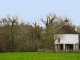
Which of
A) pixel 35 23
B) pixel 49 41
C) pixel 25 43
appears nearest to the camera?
pixel 25 43

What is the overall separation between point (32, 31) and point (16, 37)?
7.36 m

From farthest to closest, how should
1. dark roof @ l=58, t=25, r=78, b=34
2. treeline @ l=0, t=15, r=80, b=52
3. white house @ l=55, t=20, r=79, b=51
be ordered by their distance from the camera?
white house @ l=55, t=20, r=79, b=51 → dark roof @ l=58, t=25, r=78, b=34 → treeline @ l=0, t=15, r=80, b=52

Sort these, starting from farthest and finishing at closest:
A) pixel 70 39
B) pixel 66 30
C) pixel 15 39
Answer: pixel 66 30 < pixel 70 39 < pixel 15 39

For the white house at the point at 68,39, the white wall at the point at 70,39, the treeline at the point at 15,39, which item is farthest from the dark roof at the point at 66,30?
the treeline at the point at 15,39

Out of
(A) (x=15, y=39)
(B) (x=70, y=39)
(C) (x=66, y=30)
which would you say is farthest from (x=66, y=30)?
(A) (x=15, y=39)

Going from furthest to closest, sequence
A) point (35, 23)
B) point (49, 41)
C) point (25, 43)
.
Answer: point (35, 23), point (49, 41), point (25, 43)

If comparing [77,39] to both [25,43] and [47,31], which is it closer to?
[47,31]

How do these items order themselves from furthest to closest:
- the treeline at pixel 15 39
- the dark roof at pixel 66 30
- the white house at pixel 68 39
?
the white house at pixel 68 39, the dark roof at pixel 66 30, the treeline at pixel 15 39

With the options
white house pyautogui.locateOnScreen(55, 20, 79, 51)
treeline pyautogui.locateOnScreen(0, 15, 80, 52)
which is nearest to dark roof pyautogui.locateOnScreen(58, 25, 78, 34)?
white house pyautogui.locateOnScreen(55, 20, 79, 51)

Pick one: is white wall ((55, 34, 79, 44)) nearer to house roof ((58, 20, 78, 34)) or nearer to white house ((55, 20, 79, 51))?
white house ((55, 20, 79, 51))

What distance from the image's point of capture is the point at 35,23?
5509 cm

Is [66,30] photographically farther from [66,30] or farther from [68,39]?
[68,39]

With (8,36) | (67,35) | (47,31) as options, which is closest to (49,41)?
(47,31)

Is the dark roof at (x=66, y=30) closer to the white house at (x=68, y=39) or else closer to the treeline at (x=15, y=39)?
the white house at (x=68, y=39)
